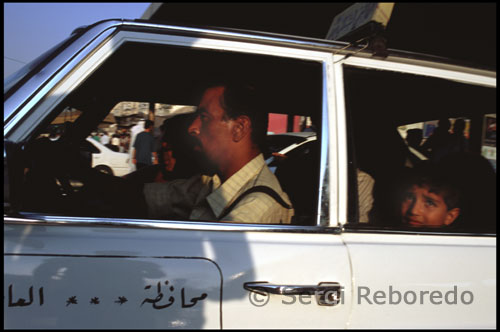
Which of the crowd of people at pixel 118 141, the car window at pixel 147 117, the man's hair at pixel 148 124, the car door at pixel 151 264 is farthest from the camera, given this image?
the crowd of people at pixel 118 141

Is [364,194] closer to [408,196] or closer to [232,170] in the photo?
[408,196]

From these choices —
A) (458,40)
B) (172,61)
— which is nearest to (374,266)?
(172,61)

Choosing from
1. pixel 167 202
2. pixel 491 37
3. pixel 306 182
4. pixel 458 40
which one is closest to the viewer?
pixel 306 182

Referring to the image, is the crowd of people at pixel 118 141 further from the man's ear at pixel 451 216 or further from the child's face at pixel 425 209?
the man's ear at pixel 451 216

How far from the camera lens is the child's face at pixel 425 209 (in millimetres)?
1630

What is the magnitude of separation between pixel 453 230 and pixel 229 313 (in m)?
0.92

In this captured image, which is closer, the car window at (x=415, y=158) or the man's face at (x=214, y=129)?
the car window at (x=415, y=158)

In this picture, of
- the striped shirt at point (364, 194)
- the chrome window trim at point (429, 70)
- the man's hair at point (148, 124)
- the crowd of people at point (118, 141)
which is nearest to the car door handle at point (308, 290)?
the striped shirt at point (364, 194)

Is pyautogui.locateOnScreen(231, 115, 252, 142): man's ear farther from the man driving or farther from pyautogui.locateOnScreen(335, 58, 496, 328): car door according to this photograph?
pyautogui.locateOnScreen(335, 58, 496, 328): car door

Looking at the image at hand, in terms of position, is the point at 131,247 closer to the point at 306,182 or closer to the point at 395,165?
the point at 306,182

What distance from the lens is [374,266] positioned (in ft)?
4.22

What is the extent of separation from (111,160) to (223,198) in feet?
6.95

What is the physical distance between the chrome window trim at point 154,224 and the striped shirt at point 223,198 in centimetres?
13

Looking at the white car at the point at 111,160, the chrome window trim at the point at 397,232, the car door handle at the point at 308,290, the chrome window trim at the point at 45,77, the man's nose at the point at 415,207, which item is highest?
the chrome window trim at the point at 45,77
